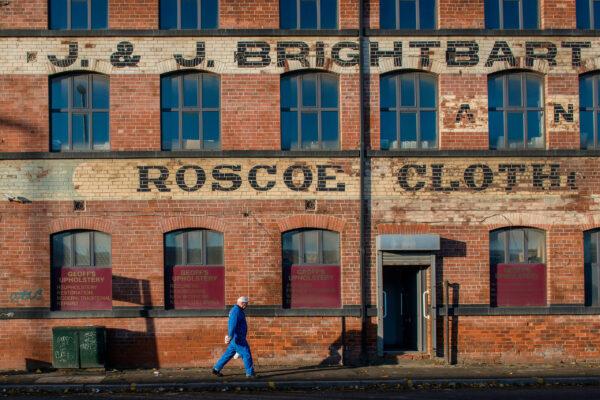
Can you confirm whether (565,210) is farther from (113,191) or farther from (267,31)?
(113,191)

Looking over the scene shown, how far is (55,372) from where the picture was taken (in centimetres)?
1716

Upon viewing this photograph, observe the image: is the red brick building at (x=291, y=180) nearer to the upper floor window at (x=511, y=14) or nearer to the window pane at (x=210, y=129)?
the window pane at (x=210, y=129)

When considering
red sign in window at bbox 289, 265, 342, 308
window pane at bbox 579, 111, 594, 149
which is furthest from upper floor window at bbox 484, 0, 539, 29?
red sign in window at bbox 289, 265, 342, 308

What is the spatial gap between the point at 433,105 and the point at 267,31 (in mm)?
3980

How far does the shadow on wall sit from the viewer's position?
17625 mm

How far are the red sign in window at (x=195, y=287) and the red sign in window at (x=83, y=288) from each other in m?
1.44

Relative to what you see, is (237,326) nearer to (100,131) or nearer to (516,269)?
(100,131)

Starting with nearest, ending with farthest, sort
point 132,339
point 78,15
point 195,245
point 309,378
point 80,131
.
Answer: point 309,378
point 132,339
point 195,245
point 80,131
point 78,15

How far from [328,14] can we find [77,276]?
7.90 metres

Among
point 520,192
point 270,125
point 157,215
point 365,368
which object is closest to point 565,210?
point 520,192

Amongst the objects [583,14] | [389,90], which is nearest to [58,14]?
[389,90]

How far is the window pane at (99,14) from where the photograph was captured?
18.1 metres

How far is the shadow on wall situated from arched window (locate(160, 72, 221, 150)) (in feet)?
10.2

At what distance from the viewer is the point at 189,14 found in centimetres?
1823
